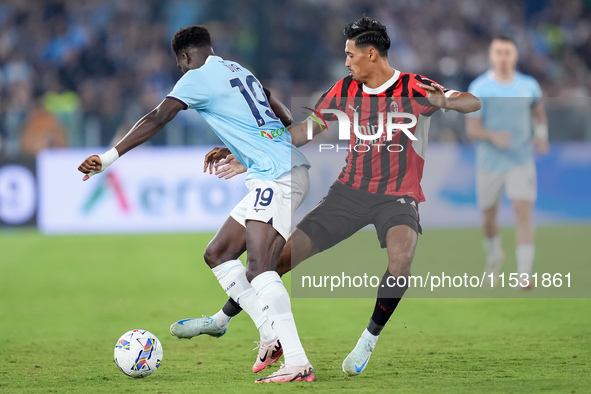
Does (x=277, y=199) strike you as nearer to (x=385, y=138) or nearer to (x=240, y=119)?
(x=240, y=119)

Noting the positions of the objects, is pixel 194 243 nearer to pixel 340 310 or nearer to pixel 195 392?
pixel 340 310

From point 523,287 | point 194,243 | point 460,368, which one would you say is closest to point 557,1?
point 194,243

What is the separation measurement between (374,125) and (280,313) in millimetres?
1478

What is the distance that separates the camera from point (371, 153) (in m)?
6.12

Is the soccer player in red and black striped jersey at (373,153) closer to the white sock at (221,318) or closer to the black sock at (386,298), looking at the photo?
the black sock at (386,298)

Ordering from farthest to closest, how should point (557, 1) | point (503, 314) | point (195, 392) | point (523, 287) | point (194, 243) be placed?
1. point (557, 1)
2. point (194, 243)
3. point (523, 287)
4. point (503, 314)
5. point (195, 392)

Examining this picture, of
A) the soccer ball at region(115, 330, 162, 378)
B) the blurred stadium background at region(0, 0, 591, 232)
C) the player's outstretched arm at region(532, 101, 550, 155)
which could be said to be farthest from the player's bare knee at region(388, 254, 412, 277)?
the blurred stadium background at region(0, 0, 591, 232)

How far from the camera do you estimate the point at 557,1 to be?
66.9 ft

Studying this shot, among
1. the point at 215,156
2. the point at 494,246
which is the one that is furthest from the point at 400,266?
the point at 494,246

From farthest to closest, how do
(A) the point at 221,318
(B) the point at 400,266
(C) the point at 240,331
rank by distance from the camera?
(C) the point at 240,331 → (A) the point at 221,318 → (B) the point at 400,266

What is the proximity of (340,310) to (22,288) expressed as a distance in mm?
3973

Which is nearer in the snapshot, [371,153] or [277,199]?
[277,199]

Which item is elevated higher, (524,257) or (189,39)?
(189,39)

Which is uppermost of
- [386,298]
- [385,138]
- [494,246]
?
[385,138]
